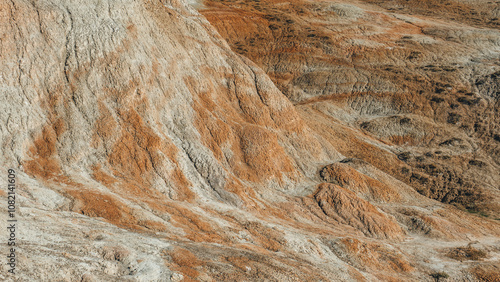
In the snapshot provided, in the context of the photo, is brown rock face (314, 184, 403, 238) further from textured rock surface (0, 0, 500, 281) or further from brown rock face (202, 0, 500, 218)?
brown rock face (202, 0, 500, 218)

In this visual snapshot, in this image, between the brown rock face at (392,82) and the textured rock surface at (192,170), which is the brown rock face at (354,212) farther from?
the brown rock face at (392,82)

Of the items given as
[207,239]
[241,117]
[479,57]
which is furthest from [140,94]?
[479,57]

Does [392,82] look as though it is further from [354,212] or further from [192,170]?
[192,170]

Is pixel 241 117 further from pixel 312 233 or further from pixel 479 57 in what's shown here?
pixel 479 57

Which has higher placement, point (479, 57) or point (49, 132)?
point (479, 57)

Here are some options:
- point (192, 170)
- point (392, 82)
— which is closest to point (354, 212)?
point (192, 170)

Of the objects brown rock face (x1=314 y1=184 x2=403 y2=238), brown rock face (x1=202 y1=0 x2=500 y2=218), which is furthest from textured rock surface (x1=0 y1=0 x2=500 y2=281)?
brown rock face (x1=202 y1=0 x2=500 y2=218)

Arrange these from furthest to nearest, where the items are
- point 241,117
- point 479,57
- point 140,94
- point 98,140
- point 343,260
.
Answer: point 479,57
point 241,117
point 140,94
point 98,140
point 343,260

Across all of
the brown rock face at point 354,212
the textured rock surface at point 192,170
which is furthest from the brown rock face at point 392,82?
the brown rock face at point 354,212
